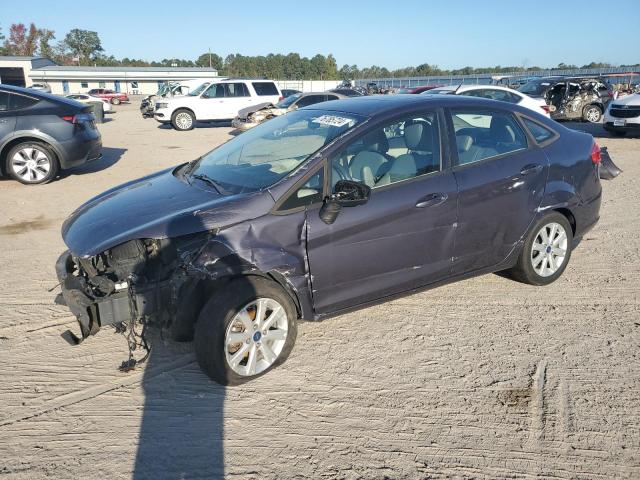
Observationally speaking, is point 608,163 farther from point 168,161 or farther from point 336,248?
point 168,161

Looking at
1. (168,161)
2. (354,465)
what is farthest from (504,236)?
(168,161)

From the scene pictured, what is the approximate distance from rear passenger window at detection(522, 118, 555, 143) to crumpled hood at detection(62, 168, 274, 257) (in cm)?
258

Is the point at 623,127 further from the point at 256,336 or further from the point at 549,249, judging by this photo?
the point at 256,336

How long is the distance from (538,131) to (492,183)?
0.88m

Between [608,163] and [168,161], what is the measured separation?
366 inches

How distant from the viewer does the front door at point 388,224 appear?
3662 mm

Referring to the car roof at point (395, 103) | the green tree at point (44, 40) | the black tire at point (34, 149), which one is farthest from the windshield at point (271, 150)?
the green tree at point (44, 40)

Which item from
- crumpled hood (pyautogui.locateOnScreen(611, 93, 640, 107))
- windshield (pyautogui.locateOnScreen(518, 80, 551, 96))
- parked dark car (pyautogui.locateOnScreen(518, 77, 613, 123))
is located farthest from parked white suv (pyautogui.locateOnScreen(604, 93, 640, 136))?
windshield (pyautogui.locateOnScreen(518, 80, 551, 96))

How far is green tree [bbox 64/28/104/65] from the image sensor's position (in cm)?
10981

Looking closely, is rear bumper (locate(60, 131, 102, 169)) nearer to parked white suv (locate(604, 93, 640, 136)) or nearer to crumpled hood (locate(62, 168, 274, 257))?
crumpled hood (locate(62, 168, 274, 257))

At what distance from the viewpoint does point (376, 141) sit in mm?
3994

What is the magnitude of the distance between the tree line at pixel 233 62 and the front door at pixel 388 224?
8460 cm

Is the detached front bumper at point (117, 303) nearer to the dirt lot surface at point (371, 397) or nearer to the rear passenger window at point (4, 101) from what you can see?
the dirt lot surface at point (371, 397)

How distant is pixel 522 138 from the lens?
464 centimetres
